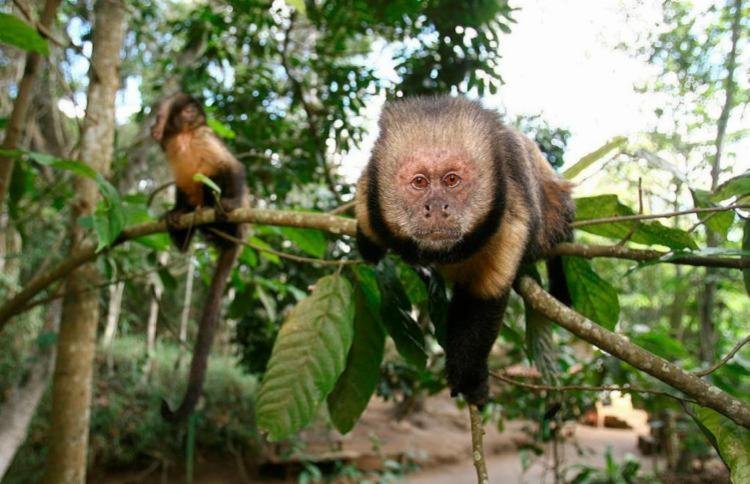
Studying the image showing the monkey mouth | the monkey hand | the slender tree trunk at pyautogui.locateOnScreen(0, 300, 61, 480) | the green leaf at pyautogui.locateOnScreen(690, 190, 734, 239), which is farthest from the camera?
the slender tree trunk at pyautogui.locateOnScreen(0, 300, 61, 480)

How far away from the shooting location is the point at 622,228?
96.9 inches

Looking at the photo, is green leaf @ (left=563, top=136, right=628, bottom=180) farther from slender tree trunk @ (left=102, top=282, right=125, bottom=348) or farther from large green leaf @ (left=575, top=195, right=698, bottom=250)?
slender tree trunk @ (left=102, top=282, right=125, bottom=348)

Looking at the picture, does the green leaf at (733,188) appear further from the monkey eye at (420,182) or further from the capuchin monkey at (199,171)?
the capuchin monkey at (199,171)

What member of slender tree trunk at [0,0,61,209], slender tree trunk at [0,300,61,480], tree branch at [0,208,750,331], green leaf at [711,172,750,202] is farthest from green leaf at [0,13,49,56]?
slender tree trunk at [0,300,61,480]

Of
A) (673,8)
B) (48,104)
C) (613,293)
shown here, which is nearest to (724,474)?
(673,8)

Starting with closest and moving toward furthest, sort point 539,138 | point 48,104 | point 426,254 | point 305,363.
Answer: point 305,363
point 426,254
point 539,138
point 48,104

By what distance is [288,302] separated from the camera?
20.6ft

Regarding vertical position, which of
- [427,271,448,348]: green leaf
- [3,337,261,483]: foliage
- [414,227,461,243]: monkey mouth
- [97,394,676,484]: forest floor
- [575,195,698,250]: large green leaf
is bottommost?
[97,394,676,484]: forest floor

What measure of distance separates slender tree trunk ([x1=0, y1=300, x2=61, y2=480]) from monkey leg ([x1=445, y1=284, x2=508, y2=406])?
3.95 metres

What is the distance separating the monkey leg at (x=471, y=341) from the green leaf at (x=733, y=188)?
0.90m

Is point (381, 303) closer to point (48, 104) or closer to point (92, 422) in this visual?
point (48, 104)

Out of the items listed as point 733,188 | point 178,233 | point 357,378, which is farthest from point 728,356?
point 178,233

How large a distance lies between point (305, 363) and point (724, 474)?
30.9 ft

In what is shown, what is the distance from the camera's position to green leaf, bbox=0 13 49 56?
216cm
